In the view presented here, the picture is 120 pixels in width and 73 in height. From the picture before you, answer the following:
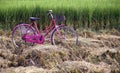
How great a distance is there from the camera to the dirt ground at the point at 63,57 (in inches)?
222

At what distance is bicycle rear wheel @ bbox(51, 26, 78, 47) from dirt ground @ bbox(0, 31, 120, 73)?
116mm

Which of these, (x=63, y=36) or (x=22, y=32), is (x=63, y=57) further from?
(x=22, y=32)

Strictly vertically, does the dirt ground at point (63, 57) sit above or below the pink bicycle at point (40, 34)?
below

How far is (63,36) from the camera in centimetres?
702

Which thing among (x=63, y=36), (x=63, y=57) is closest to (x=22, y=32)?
(x=63, y=36)

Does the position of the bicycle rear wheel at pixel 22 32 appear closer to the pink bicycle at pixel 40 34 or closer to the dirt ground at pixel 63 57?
the pink bicycle at pixel 40 34

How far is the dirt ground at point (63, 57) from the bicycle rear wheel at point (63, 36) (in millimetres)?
116

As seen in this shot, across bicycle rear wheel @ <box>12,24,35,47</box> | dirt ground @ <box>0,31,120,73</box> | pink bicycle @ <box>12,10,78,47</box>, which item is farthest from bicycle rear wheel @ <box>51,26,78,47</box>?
bicycle rear wheel @ <box>12,24,35,47</box>

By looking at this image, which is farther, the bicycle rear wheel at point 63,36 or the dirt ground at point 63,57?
the bicycle rear wheel at point 63,36

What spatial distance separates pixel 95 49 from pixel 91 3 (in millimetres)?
2657

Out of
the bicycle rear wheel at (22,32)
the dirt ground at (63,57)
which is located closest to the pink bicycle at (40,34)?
the bicycle rear wheel at (22,32)

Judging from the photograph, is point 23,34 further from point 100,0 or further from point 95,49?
point 100,0

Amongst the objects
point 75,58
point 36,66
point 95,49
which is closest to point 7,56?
point 36,66

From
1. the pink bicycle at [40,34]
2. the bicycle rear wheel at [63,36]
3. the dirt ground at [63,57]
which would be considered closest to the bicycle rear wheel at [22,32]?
the pink bicycle at [40,34]
